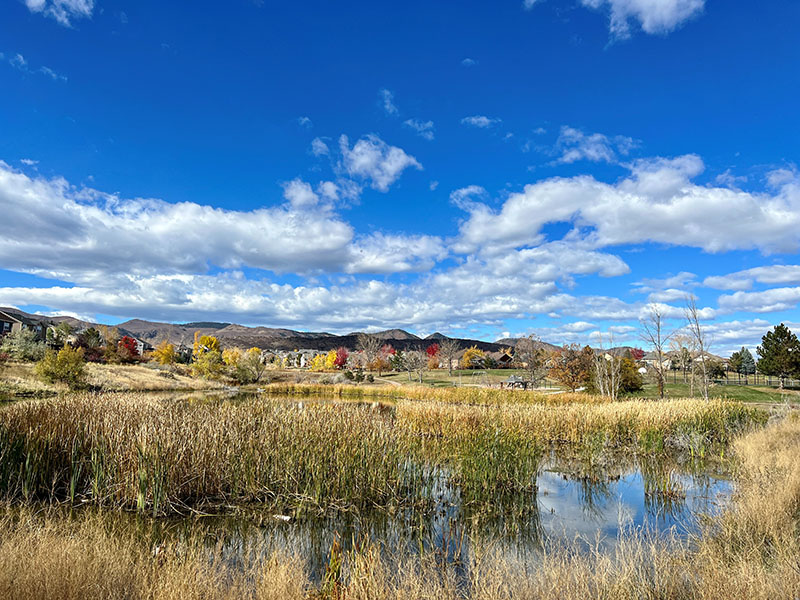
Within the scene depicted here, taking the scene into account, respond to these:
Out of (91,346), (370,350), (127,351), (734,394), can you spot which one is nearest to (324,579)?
(734,394)

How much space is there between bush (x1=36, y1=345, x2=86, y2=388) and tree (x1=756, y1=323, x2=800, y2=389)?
5501cm

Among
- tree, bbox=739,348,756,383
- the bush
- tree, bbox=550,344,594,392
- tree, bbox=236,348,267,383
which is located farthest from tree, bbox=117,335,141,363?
tree, bbox=739,348,756,383

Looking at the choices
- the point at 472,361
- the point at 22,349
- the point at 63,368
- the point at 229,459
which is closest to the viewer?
the point at 229,459

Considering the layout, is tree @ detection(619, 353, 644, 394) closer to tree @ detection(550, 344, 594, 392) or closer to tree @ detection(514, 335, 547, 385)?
tree @ detection(550, 344, 594, 392)

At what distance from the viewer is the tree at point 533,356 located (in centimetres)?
4028

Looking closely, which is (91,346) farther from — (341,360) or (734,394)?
(734,394)

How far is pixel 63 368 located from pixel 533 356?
3495 cm

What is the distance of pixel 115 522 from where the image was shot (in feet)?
22.1

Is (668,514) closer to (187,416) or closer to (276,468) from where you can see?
(276,468)

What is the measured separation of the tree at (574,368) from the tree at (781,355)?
1855 centimetres

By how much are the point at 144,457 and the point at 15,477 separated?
2.54 metres

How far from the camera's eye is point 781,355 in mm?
42812

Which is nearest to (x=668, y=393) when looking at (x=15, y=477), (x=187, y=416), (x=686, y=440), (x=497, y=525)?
(x=686, y=440)

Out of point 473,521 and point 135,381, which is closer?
point 473,521
